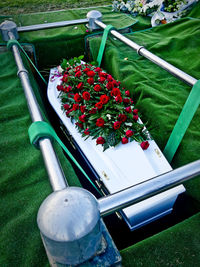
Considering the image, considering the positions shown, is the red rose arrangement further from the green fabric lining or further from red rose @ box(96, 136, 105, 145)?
the green fabric lining

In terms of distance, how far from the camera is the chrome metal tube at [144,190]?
685 millimetres

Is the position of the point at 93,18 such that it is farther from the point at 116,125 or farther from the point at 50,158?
the point at 50,158

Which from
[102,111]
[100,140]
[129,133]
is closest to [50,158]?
[100,140]

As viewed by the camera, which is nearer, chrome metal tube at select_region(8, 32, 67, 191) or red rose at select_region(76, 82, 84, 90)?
chrome metal tube at select_region(8, 32, 67, 191)

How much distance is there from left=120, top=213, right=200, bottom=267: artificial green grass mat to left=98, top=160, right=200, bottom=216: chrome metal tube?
0.97ft

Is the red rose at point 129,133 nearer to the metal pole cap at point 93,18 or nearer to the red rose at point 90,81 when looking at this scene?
the red rose at point 90,81

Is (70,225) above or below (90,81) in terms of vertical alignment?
above

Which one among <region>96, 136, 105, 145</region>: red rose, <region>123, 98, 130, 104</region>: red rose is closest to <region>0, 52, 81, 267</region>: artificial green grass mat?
<region>96, 136, 105, 145</region>: red rose

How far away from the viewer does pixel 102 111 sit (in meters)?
1.73

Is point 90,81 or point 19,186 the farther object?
point 90,81

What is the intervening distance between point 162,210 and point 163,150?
461 mm

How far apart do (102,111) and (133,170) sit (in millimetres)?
563

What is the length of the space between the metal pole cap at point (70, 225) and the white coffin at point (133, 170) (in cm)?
79

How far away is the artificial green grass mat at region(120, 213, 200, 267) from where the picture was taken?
827 millimetres
